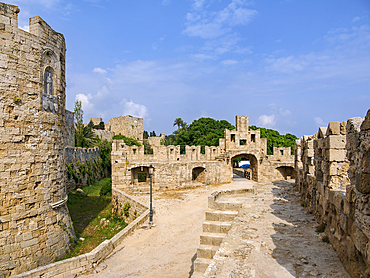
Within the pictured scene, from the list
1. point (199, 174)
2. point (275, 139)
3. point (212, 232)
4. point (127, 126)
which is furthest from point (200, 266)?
point (127, 126)

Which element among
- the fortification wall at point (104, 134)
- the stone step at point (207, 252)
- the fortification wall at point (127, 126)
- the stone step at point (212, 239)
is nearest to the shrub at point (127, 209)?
the stone step at point (212, 239)

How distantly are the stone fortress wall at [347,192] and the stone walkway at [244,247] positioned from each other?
1.28ft

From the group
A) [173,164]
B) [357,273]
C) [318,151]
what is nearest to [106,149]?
[173,164]

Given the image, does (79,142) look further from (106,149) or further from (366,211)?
(366,211)

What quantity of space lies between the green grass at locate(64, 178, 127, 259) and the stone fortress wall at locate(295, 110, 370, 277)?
7.84 metres

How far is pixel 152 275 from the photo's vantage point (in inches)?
284

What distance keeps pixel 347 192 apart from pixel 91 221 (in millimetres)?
11665

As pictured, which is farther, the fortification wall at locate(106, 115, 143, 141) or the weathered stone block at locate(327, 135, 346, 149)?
the fortification wall at locate(106, 115, 143, 141)

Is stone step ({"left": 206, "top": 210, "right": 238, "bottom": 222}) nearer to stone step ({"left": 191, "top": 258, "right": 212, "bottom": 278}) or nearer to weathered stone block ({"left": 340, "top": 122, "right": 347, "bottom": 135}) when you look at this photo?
stone step ({"left": 191, "top": 258, "right": 212, "bottom": 278})

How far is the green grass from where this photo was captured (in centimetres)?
931

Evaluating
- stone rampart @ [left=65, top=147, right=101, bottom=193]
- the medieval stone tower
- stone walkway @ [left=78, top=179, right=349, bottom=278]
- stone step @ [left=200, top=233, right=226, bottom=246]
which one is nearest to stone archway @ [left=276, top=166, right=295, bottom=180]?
stone walkway @ [left=78, top=179, right=349, bottom=278]

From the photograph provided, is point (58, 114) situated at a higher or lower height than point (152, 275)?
higher

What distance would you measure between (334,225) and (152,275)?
204 inches

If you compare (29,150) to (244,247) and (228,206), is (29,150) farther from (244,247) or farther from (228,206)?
(228,206)
